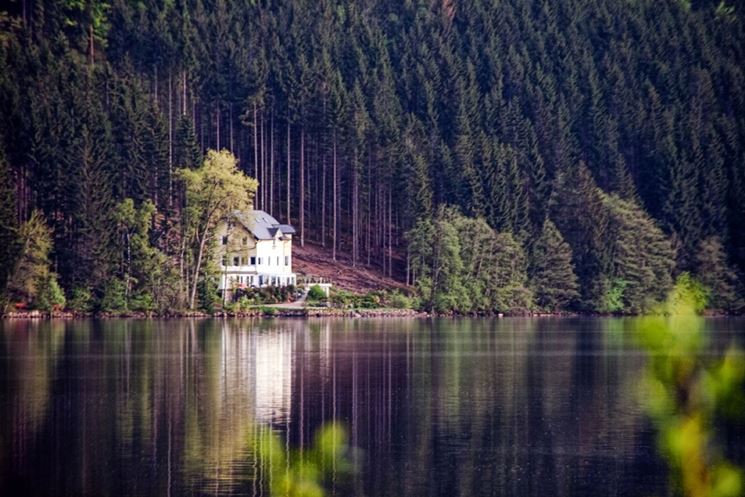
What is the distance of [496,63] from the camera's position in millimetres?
181000

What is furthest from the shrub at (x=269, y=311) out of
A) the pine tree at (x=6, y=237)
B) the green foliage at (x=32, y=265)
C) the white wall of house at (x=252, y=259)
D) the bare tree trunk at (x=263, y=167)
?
the bare tree trunk at (x=263, y=167)

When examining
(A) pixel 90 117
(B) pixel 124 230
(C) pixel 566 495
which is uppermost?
(A) pixel 90 117

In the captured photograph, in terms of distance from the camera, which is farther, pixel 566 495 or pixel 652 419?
pixel 652 419

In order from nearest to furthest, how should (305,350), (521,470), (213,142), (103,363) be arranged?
(521,470)
(103,363)
(305,350)
(213,142)

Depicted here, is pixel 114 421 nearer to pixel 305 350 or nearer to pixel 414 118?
pixel 305 350

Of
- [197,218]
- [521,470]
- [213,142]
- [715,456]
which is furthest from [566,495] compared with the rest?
[213,142]

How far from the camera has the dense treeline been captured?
124 metres

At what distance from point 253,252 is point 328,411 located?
76423 millimetres

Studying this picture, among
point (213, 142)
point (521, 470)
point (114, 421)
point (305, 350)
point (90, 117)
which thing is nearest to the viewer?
point (521, 470)

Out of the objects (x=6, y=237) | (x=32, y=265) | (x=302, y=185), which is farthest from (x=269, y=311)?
(x=302, y=185)

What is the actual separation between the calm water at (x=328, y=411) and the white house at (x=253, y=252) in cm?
2555

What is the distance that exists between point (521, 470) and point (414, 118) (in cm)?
12156

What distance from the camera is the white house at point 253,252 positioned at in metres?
119

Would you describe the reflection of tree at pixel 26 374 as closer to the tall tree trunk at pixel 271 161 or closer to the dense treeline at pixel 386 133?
the dense treeline at pixel 386 133
